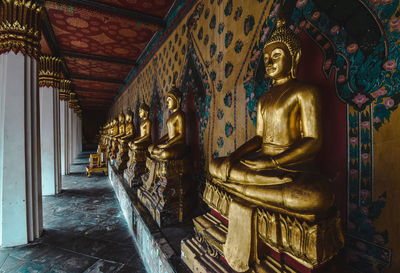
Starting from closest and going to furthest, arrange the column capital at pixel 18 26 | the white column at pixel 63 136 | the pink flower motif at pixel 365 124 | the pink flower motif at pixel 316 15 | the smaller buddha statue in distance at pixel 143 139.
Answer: the pink flower motif at pixel 365 124 → the pink flower motif at pixel 316 15 → the column capital at pixel 18 26 → the smaller buddha statue in distance at pixel 143 139 → the white column at pixel 63 136

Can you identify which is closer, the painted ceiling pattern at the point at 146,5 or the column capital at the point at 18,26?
the column capital at the point at 18,26

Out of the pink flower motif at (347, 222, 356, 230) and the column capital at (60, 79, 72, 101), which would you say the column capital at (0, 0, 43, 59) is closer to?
the pink flower motif at (347, 222, 356, 230)

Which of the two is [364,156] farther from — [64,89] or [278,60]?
[64,89]

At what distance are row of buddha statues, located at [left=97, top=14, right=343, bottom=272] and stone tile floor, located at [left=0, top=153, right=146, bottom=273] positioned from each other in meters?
1.23

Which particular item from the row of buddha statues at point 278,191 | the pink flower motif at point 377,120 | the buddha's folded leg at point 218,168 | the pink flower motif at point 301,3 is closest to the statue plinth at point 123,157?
the row of buddha statues at point 278,191

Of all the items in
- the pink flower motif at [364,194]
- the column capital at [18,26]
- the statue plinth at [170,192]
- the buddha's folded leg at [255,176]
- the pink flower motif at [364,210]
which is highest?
the column capital at [18,26]

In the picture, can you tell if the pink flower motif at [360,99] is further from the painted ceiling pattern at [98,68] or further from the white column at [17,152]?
the painted ceiling pattern at [98,68]

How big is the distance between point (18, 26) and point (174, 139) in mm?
2521

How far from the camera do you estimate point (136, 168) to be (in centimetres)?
400

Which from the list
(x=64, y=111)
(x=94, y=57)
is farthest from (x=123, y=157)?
(x=64, y=111)

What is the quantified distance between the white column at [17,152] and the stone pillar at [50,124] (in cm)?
237

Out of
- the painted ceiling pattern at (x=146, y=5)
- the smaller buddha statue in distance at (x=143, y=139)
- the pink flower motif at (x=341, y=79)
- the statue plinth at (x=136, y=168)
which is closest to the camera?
the pink flower motif at (x=341, y=79)

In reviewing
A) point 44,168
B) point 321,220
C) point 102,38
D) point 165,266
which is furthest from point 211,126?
point 44,168

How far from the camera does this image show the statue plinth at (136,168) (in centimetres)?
396
